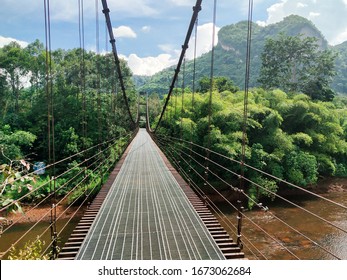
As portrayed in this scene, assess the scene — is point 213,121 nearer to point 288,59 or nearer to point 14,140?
point 14,140

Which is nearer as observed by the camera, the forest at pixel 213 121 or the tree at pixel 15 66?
the forest at pixel 213 121

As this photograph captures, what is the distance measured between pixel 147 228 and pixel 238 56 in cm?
5922

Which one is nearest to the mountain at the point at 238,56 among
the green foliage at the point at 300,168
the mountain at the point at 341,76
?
the mountain at the point at 341,76

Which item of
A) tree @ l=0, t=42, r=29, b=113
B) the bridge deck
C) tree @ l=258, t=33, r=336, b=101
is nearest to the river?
the bridge deck

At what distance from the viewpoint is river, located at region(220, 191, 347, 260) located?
28.5ft

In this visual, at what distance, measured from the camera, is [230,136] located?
1205 centimetres

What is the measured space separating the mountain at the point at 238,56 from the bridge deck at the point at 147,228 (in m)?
33.9

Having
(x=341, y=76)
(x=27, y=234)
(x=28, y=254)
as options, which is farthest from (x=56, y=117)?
(x=341, y=76)

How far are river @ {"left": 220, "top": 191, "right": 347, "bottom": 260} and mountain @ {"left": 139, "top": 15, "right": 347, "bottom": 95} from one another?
26343mm

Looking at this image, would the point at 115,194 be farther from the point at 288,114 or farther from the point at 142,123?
the point at 142,123

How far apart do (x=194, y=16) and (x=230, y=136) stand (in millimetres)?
6508

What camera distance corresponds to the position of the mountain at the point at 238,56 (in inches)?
1774

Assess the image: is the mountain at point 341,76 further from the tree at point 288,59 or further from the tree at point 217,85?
the tree at point 217,85
